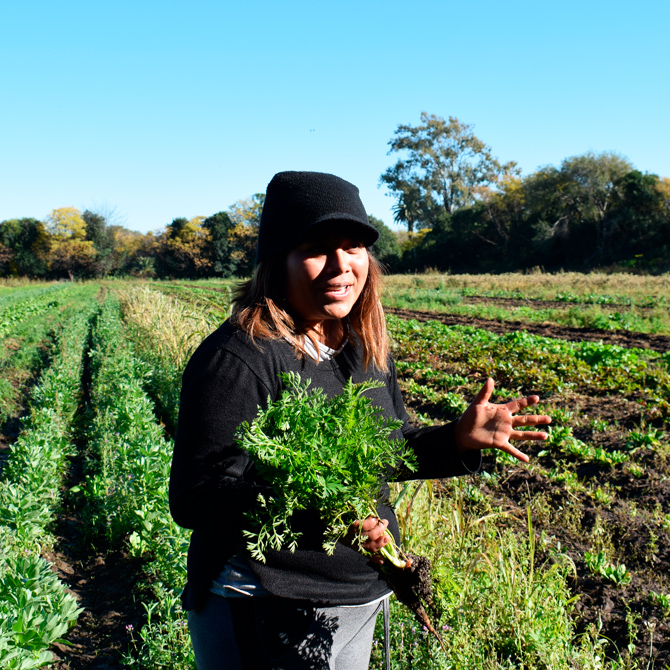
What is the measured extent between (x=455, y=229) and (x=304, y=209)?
163 feet

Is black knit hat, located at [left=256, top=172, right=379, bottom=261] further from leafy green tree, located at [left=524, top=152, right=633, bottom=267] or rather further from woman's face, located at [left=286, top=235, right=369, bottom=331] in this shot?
leafy green tree, located at [left=524, top=152, right=633, bottom=267]

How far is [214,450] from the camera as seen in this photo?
1.38 metres

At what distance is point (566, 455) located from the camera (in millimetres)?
5648

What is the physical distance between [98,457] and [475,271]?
42300mm

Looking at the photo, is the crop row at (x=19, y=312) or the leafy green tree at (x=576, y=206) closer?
the crop row at (x=19, y=312)

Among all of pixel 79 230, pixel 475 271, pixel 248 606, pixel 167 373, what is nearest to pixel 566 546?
pixel 248 606

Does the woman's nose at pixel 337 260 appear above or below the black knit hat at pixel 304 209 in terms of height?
below

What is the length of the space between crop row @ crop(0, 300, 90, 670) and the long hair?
73.1 inches

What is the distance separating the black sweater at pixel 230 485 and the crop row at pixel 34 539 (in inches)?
60.4

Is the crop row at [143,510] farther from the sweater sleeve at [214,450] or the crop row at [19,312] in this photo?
the crop row at [19,312]

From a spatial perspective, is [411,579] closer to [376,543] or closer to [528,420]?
[376,543]

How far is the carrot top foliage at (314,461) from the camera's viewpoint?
1.28 m

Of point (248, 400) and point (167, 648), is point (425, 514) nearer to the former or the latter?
point (167, 648)

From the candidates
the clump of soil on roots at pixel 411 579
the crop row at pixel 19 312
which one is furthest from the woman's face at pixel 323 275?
the crop row at pixel 19 312
